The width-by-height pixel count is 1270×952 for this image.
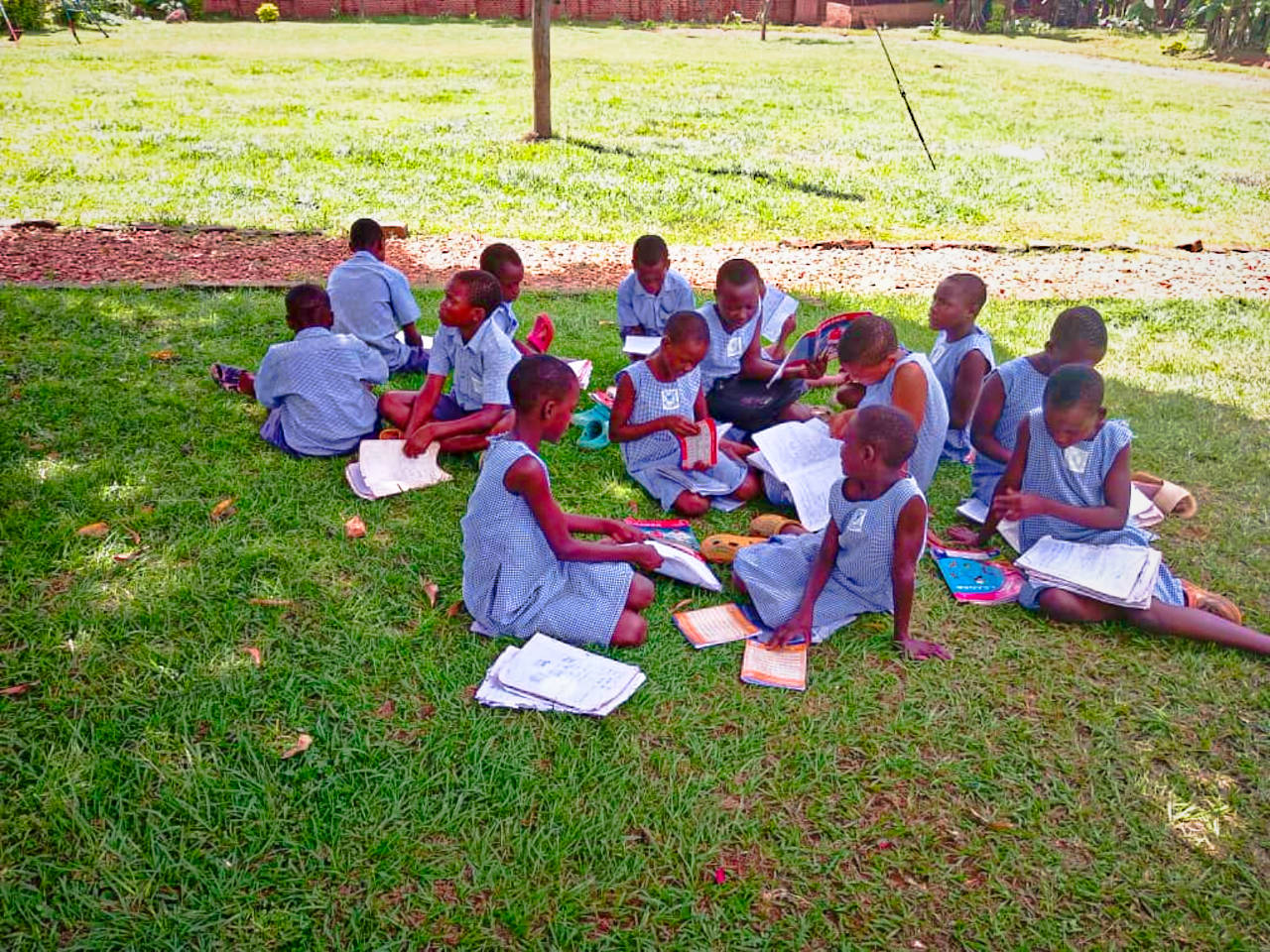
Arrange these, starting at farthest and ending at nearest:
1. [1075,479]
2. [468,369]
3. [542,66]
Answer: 1. [542,66]
2. [468,369]
3. [1075,479]

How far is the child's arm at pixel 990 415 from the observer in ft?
14.6

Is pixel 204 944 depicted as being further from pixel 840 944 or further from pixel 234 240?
pixel 234 240

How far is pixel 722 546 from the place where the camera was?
157 inches

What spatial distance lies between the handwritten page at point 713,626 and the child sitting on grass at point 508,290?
206 cm

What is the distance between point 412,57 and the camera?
23359mm

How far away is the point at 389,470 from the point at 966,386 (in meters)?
3.07

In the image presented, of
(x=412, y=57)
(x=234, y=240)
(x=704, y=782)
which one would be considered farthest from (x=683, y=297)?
(x=412, y=57)

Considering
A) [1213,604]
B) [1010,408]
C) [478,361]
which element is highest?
[478,361]

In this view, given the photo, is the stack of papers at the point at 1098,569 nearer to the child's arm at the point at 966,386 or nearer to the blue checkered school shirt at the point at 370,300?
the child's arm at the point at 966,386

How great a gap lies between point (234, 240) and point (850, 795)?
25.8 ft

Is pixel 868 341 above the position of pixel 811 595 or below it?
above

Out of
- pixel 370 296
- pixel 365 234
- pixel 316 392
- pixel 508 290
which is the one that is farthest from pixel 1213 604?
pixel 365 234

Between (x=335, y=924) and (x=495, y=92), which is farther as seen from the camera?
(x=495, y=92)

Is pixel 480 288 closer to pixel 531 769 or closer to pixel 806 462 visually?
pixel 806 462
